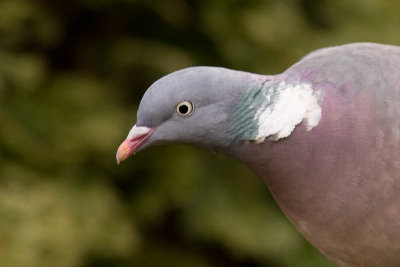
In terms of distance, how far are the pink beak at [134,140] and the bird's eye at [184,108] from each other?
3.0 inches

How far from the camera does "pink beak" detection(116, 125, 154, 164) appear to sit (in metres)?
1.79

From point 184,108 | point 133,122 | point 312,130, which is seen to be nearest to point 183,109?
point 184,108

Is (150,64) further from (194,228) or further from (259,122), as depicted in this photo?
(259,122)

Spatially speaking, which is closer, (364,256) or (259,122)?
(259,122)

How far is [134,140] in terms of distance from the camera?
5.93 ft

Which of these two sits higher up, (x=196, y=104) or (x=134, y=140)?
(x=196, y=104)

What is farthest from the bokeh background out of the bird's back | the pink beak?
the bird's back

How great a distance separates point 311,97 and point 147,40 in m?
1.87

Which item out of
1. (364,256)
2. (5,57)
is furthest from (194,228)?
(364,256)

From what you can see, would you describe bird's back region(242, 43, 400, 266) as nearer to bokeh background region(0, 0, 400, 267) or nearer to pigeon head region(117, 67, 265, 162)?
pigeon head region(117, 67, 265, 162)

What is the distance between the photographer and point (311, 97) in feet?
5.93

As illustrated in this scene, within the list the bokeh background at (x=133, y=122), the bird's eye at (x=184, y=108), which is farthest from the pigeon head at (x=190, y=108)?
the bokeh background at (x=133, y=122)

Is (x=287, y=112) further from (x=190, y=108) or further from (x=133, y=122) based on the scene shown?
(x=133, y=122)

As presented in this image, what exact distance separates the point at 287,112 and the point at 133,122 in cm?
169
